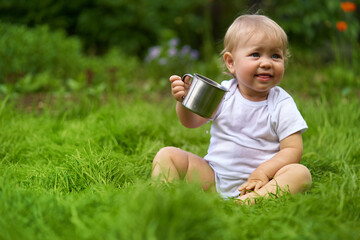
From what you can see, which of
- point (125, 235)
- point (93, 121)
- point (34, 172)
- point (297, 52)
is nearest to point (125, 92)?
point (93, 121)

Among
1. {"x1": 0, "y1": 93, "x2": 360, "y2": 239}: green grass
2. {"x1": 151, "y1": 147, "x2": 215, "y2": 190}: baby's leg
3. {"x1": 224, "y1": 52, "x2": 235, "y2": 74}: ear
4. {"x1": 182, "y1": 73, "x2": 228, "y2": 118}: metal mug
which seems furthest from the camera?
{"x1": 224, "y1": 52, "x2": 235, "y2": 74}: ear

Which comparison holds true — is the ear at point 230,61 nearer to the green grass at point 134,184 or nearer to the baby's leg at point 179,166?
the baby's leg at point 179,166

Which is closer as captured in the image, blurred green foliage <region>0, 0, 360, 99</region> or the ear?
the ear

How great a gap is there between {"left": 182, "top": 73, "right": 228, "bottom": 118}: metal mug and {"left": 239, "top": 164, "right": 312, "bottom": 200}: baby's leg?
42 centimetres

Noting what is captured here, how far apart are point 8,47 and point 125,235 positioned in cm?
345

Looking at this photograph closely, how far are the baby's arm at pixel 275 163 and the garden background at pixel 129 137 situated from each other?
16 centimetres

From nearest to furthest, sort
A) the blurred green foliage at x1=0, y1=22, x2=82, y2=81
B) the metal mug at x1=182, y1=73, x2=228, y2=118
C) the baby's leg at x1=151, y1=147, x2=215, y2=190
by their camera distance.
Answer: the metal mug at x1=182, y1=73, x2=228, y2=118
the baby's leg at x1=151, y1=147, x2=215, y2=190
the blurred green foliage at x1=0, y1=22, x2=82, y2=81

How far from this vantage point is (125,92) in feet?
12.8

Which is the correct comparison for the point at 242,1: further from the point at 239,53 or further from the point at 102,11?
the point at 239,53

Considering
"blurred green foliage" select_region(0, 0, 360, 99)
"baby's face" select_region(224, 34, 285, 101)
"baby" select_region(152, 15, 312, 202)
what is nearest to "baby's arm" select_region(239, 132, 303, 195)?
"baby" select_region(152, 15, 312, 202)

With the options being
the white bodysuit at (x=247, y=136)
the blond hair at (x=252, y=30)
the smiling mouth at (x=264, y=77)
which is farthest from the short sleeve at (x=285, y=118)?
the blond hair at (x=252, y=30)

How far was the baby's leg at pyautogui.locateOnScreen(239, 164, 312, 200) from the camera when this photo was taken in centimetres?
176

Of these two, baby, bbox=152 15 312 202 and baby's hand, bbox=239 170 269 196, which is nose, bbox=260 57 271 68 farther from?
baby's hand, bbox=239 170 269 196

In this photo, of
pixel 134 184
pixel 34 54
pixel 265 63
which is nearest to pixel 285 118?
pixel 265 63
